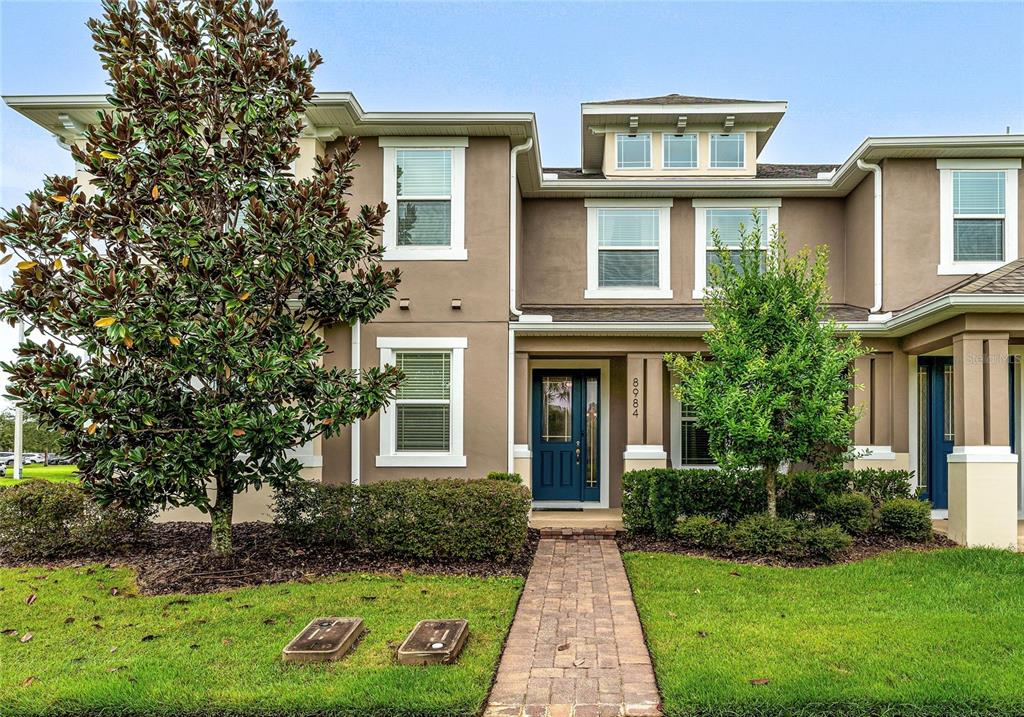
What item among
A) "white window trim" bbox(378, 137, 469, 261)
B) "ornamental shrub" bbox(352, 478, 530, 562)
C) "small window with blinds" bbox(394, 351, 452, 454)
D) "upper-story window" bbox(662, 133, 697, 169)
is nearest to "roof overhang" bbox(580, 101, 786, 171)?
"upper-story window" bbox(662, 133, 697, 169)

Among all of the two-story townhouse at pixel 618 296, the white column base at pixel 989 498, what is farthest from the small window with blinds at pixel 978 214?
the white column base at pixel 989 498

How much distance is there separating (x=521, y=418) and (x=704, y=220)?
461cm

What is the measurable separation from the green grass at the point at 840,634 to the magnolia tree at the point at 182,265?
13.8 feet

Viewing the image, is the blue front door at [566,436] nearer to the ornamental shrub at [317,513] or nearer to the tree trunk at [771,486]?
the tree trunk at [771,486]

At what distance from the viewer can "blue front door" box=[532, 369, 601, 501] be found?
12.2 metres

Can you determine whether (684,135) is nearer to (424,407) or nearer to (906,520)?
(424,407)

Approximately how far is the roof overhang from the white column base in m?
6.53

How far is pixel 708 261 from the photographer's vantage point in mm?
12094

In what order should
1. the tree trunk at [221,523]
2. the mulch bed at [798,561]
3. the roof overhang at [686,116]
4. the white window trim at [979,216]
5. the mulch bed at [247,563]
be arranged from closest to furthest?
the mulch bed at [247,563]
the tree trunk at [221,523]
the mulch bed at [798,561]
the white window trim at [979,216]
the roof overhang at [686,116]


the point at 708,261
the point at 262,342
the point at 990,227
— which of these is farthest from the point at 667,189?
the point at 262,342

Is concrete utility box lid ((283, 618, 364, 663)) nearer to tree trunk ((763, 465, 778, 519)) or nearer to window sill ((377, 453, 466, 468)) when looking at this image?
window sill ((377, 453, 466, 468))

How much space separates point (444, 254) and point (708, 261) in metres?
4.57

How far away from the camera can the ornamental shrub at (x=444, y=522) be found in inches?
323

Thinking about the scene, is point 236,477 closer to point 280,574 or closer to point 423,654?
point 280,574
